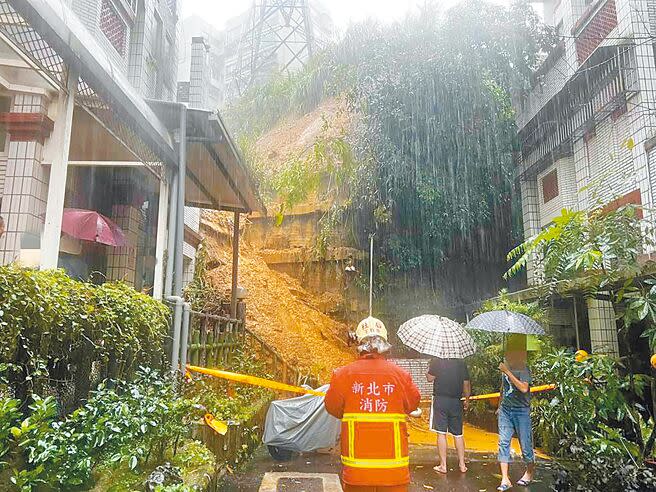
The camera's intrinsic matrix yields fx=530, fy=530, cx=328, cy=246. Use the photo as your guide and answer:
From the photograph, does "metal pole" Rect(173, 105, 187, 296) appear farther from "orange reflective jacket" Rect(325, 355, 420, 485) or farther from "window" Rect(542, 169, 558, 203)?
"window" Rect(542, 169, 558, 203)

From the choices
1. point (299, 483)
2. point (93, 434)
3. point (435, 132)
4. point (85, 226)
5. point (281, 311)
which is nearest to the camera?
point (93, 434)

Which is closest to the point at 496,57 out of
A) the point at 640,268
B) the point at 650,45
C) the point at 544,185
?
the point at 544,185

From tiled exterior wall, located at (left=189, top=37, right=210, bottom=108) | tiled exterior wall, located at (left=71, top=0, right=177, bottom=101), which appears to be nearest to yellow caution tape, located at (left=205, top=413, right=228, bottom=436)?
tiled exterior wall, located at (left=71, top=0, right=177, bottom=101)

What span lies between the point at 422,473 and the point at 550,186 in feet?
35.1

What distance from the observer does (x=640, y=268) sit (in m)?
5.57

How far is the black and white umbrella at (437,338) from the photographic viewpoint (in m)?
6.72

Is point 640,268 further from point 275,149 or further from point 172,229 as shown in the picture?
point 275,149

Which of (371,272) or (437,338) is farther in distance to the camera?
(371,272)

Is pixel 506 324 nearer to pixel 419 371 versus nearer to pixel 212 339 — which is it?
pixel 212 339

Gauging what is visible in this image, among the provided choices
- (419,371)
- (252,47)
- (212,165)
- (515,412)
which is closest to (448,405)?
(515,412)

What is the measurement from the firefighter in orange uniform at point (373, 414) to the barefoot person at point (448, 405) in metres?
3.52

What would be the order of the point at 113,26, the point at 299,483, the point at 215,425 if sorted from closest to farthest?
the point at 215,425 < the point at 299,483 < the point at 113,26

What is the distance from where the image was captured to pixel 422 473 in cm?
704

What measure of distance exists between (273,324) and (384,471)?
42.7 feet
